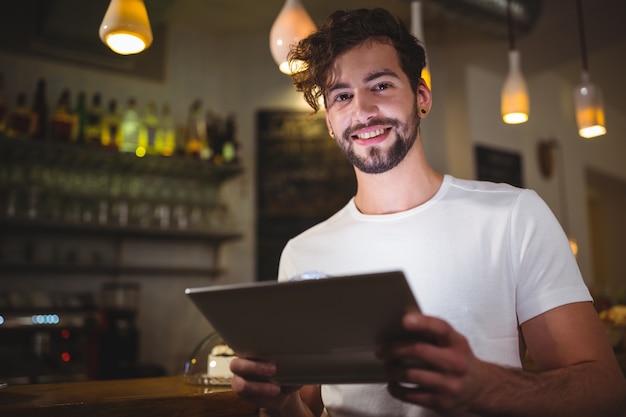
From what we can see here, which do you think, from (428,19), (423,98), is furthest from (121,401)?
(428,19)

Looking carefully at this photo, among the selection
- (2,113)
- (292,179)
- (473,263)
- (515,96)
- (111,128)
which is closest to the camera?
(473,263)

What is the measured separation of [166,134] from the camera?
4023 millimetres

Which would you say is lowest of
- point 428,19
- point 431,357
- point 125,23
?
point 431,357

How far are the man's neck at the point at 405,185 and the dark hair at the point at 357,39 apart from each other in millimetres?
202

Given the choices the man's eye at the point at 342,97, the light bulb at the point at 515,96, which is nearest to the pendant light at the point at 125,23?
the man's eye at the point at 342,97

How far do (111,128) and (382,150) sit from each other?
2840mm

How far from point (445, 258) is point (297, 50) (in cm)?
83

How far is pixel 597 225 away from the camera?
7.50m

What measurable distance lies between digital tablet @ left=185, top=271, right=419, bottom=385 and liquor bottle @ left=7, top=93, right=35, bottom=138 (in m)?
2.96

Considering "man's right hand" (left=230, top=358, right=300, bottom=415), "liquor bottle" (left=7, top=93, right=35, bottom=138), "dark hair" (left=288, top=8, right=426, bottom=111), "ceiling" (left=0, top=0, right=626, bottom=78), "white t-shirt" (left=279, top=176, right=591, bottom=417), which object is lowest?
"man's right hand" (left=230, top=358, right=300, bottom=415)

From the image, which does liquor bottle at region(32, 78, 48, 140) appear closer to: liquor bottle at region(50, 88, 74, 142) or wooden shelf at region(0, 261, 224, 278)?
liquor bottle at region(50, 88, 74, 142)

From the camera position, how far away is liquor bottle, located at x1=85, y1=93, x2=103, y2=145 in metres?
3.57

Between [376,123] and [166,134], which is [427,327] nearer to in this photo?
[376,123]

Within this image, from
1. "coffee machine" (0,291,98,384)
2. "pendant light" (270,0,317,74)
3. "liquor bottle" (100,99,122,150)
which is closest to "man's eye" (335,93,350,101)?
"pendant light" (270,0,317,74)
